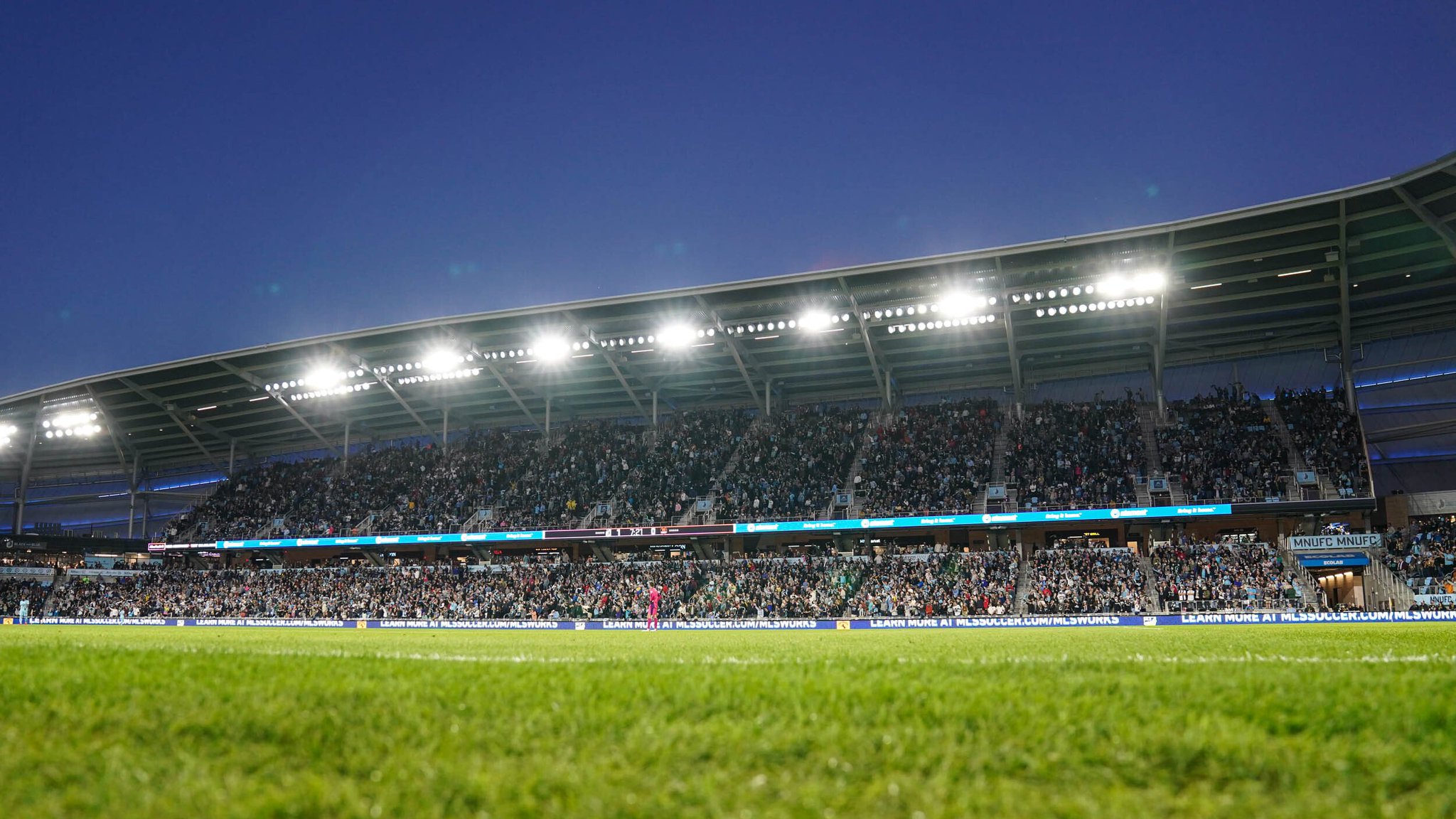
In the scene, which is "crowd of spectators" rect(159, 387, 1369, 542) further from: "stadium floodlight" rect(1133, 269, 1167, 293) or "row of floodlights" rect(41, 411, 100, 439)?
"stadium floodlight" rect(1133, 269, 1167, 293)

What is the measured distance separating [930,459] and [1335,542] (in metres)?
16.5

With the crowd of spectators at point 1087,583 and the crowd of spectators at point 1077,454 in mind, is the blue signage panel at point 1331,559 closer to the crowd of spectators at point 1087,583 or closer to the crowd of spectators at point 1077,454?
the crowd of spectators at point 1087,583

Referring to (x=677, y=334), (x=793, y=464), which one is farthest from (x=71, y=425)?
(x=793, y=464)

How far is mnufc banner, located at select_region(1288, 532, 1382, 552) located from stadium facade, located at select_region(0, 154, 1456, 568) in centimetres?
122

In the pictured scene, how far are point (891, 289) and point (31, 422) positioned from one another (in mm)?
53319

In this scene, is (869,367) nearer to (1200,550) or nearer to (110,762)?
(1200,550)

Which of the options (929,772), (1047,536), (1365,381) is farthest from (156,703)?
(1365,381)

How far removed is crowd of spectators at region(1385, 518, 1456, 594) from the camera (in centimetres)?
3039

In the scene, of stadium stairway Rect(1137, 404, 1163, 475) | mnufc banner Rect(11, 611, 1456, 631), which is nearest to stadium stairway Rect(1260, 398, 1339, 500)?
stadium stairway Rect(1137, 404, 1163, 475)

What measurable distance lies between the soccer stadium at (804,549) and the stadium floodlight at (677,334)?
0.53 feet

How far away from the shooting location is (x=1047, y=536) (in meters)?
41.1

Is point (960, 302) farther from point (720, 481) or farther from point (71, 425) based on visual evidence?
point (71, 425)

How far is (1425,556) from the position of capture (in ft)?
104

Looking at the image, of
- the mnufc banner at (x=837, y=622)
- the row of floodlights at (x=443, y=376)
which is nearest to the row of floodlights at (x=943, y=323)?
the mnufc banner at (x=837, y=622)
